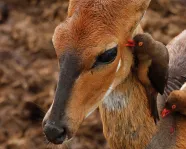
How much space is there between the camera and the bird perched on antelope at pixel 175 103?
3098 millimetres

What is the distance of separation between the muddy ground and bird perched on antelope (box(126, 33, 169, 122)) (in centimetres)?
244

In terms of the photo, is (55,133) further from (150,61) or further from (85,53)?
(150,61)

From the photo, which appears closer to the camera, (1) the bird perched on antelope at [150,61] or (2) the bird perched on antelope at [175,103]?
(1) the bird perched on antelope at [150,61]

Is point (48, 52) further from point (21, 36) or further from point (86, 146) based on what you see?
point (86, 146)

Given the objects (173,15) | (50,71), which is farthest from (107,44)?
(173,15)

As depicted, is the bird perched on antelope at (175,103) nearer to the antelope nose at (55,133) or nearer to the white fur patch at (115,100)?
the white fur patch at (115,100)

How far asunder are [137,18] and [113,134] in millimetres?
710

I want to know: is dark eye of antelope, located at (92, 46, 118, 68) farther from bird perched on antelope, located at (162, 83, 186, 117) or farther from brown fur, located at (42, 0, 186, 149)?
bird perched on antelope, located at (162, 83, 186, 117)

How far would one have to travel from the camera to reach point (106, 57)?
8.57ft

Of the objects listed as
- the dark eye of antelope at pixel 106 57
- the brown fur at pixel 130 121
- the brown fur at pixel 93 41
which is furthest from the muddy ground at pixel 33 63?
the dark eye of antelope at pixel 106 57

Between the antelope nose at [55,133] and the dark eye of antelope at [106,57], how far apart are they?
0.32 metres

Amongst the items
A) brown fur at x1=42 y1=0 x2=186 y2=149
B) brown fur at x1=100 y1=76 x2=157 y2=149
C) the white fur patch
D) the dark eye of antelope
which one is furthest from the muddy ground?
the dark eye of antelope

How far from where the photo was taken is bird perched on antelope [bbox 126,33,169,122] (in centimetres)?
278

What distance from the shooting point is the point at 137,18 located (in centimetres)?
271
